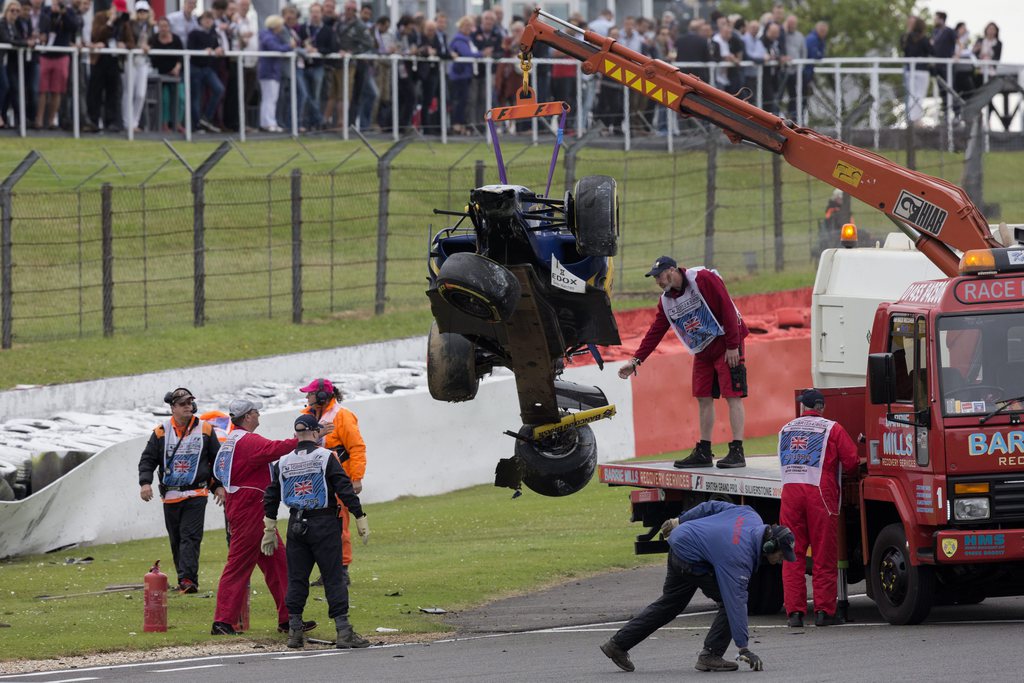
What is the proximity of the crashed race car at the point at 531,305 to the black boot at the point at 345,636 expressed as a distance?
1.54 m

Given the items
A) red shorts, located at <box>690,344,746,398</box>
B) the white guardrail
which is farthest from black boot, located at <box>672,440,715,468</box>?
the white guardrail

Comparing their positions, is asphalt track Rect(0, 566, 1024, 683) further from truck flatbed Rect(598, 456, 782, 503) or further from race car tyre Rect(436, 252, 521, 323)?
race car tyre Rect(436, 252, 521, 323)

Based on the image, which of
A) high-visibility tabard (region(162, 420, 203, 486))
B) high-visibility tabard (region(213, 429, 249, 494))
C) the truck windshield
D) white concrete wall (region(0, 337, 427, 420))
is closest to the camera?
the truck windshield

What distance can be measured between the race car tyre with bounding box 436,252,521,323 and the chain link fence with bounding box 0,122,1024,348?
34.9ft

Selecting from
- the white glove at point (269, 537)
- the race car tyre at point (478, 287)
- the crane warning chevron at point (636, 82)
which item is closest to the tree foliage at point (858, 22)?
the crane warning chevron at point (636, 82)

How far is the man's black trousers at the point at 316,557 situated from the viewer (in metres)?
13.5

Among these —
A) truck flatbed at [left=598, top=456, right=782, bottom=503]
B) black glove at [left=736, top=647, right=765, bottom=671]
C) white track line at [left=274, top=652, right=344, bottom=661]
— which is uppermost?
truck flatbed at [left=598, top=456, right=782, bottom=503]

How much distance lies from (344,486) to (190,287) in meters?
11.9

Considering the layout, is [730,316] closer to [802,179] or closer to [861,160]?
[861,160]

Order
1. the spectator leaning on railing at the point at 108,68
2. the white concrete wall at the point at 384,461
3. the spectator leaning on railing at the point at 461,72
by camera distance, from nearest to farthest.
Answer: the white concrete wall at the point at 384,461 → the spectator leaning on railing at the point at 108,68 → the spectator leaning on railing at the point at 461,72

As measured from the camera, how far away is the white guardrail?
1777cm

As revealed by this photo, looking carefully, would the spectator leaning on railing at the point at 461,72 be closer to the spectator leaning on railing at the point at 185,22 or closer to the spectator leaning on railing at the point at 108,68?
the spectator leaning on railing at the point at 185,22

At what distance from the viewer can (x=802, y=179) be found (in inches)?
1214

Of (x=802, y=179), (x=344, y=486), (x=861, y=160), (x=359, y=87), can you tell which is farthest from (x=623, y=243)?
(x=344, y=486)
